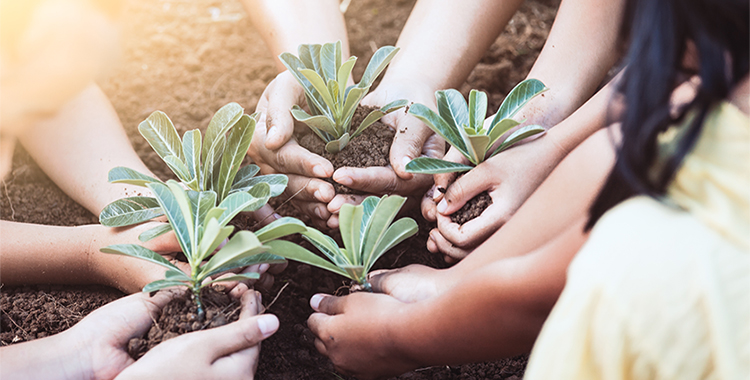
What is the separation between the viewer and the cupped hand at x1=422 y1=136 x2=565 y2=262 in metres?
1.12

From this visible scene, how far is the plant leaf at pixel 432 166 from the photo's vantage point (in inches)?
41.5

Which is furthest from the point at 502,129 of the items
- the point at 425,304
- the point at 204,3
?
the point at 204,3

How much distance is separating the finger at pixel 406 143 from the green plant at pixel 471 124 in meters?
0.11

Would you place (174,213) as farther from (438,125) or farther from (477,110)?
(477,110)

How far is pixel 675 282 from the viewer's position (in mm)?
623

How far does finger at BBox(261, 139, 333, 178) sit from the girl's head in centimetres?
79

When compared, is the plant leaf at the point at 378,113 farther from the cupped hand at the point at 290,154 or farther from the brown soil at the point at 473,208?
the brown soil at the point at 473,208

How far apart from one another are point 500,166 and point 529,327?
1.25ft

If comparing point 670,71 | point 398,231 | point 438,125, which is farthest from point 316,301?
point 670,71

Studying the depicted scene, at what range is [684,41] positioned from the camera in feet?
2.16

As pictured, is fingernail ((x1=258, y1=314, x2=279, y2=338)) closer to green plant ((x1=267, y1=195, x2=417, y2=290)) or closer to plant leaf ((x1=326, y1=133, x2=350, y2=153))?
green plant ((x1=267, y1=195, x2=417, y2=290))

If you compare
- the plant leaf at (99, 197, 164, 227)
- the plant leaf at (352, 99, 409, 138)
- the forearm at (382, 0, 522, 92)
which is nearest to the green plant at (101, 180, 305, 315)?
the plant leaf at (99, 197, 164, 227)

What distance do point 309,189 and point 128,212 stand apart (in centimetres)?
40

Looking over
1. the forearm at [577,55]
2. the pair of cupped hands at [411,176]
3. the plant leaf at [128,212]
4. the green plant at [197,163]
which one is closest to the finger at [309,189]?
the pair of cupped hands at [411,176]
